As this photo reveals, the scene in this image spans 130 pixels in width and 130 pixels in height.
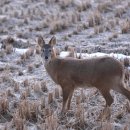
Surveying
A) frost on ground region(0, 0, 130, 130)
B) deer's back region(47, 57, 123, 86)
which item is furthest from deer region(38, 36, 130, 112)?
frost on ground region(0, 0, 130, 130)

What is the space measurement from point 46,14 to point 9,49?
6.82 m

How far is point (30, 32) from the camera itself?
18.4 m

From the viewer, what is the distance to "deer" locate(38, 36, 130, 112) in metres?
9.03

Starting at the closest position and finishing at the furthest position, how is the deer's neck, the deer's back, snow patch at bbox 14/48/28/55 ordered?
the deer's back < the deer's neck < snow patch at bbox 14/48/28/55

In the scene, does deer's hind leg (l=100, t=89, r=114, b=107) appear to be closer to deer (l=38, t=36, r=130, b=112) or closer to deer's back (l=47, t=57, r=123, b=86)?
deer (l=38, t=36, r=130, b=112)

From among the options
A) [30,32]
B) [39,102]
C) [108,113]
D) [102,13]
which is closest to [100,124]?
[108,113]

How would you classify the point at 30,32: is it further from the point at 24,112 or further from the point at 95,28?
the point at 24,112

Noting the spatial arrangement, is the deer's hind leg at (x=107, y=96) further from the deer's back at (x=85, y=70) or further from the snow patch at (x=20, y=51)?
the snow patch at (x=20, y=51)

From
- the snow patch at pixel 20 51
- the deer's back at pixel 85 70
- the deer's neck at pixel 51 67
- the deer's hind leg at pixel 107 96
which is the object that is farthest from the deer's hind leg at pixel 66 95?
the snow patch at pixel 20 51

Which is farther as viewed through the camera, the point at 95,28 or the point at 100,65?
the point at 95,28

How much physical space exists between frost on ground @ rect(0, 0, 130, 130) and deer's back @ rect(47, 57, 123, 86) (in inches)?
23.0

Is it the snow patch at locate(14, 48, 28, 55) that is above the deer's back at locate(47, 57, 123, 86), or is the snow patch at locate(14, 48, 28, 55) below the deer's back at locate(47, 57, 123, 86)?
below

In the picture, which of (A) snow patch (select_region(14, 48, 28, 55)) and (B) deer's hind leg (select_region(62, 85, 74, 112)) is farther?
(A) snow patch (select_region(14, 48, 28, 55))

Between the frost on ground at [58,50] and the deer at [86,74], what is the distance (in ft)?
1.36
